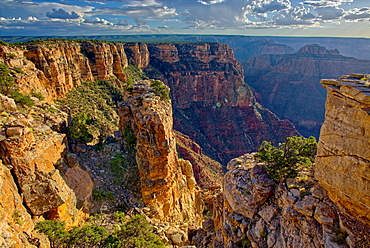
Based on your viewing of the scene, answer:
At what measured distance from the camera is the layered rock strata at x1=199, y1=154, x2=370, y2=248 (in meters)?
12.3

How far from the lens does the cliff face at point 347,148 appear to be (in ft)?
38.8

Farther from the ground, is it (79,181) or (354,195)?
(354,195)

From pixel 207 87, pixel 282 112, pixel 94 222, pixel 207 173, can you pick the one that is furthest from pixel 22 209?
pixel 282 112

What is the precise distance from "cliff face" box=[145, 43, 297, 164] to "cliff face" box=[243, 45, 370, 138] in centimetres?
3822

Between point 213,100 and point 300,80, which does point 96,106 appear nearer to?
point 213,100

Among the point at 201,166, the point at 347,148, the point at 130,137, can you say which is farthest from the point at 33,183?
the point at 201,166

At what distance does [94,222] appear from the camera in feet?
70.7

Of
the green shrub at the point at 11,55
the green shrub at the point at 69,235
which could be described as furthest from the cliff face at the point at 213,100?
the green shrub at the point at 69,235

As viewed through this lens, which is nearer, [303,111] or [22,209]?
[22,209]

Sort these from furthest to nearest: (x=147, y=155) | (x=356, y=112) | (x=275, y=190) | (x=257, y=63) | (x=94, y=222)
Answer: (x=257, y=63)
(x=147, y=155)
(x=94, y=222)
(x=275, y=190)
(x=356, y=112)

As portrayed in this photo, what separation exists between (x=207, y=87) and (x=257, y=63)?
95355 mm

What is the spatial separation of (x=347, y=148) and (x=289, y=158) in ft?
15.7

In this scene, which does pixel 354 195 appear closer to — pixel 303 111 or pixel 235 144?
pixel 235 144

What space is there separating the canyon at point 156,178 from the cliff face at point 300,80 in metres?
108
